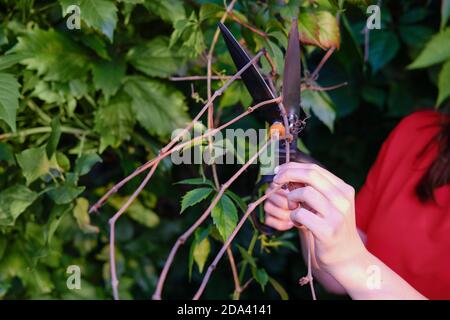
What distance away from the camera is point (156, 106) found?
3.60 ft

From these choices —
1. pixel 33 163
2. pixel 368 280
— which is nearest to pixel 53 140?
pixel 33 163

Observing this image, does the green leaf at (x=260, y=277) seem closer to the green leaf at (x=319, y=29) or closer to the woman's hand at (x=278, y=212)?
the woman's hand at (x=278, y=212)

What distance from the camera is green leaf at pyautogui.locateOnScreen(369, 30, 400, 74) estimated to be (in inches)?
53.1

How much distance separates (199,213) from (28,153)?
509 millimetres

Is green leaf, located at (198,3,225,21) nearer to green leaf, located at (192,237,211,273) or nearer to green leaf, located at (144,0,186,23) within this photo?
green leaf, located at (144,0,186,23)

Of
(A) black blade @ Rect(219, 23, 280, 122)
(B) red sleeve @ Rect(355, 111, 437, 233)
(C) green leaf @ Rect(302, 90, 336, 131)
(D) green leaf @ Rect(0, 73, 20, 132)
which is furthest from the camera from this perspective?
(B) red sleeve @ Rect(355, 111, 437, 233)

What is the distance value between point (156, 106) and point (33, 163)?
215 millimetres

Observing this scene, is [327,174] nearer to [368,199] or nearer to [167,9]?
[167,9]

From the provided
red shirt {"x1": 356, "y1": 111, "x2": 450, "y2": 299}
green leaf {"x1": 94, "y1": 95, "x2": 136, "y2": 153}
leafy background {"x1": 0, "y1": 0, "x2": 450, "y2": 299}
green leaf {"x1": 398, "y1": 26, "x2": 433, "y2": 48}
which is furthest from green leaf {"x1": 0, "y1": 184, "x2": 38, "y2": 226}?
green leaf {"x1": 398, "y1": 26, "x2": 433, "y2": 48}

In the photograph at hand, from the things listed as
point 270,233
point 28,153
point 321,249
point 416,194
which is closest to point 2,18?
point 28,153

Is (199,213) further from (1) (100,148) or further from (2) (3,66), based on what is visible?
(2) (3,66)

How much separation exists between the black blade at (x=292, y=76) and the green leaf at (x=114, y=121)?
1.25 ft
